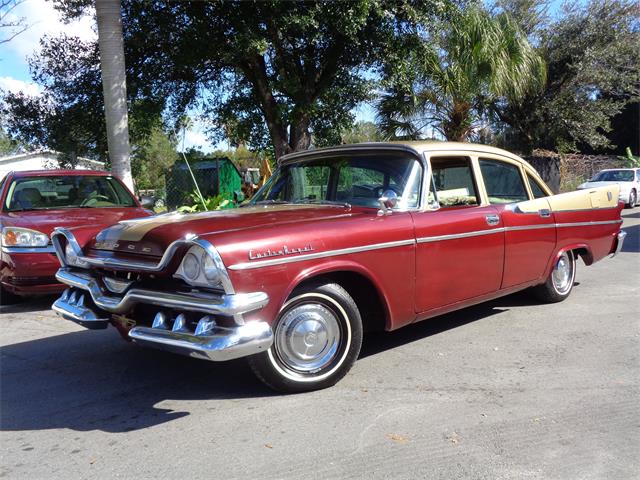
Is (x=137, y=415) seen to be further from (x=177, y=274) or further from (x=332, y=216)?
(x=332, y=216)

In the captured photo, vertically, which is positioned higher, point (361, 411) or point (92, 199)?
point (92, 199)

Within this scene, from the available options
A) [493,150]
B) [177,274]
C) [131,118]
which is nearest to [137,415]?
[177,274]

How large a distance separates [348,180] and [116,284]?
2010mm

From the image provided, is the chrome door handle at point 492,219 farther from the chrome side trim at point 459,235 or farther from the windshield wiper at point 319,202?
the windshield wiper at point 319,202

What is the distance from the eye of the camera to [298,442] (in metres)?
3.02

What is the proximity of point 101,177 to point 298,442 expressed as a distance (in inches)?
234

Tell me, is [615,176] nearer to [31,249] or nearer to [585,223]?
[585,223]

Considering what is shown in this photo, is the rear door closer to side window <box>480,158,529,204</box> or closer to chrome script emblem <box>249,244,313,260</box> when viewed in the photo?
side window <box>480,158,529,204</box>

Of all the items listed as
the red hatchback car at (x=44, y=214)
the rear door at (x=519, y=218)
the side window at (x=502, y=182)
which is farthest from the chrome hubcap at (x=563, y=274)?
the red hatchback car at (x=44, y=214)

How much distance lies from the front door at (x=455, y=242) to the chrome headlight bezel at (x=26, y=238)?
419cm

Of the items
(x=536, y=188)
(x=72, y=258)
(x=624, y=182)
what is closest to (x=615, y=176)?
(x=624, y=182)

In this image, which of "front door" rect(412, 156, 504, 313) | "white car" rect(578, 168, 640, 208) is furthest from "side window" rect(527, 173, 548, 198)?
"white car" rect(578, 168, 640, 208)

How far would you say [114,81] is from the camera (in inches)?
384

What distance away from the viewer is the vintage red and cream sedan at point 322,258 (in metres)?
3.21
